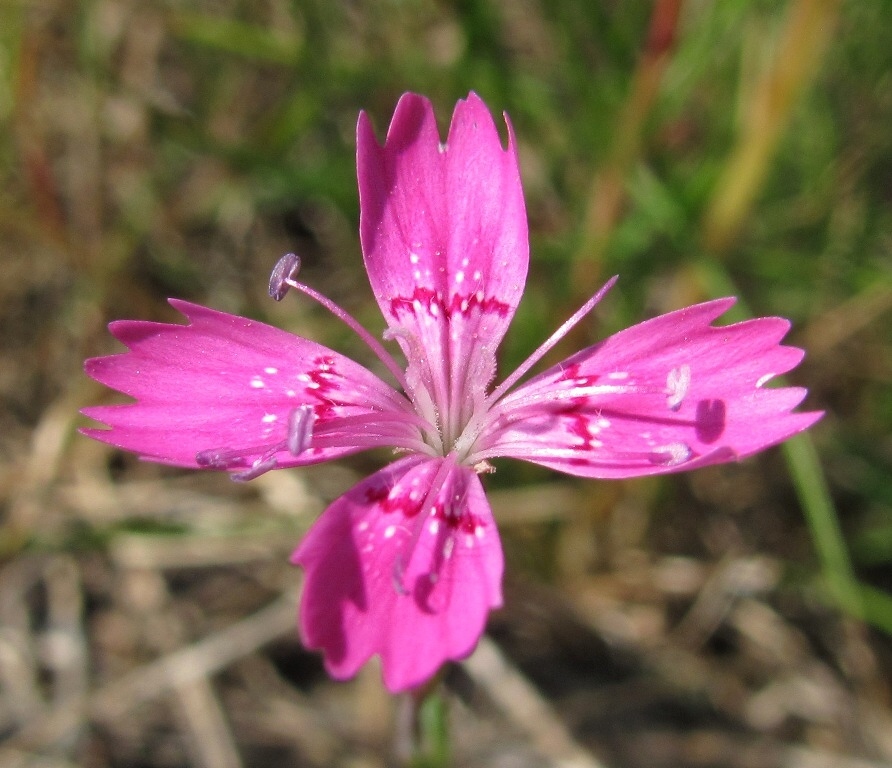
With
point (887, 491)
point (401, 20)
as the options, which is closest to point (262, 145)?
point (401, 20)

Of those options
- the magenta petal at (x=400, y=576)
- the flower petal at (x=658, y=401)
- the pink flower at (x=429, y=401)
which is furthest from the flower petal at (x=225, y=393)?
the flower petal at (x=658, y=401)

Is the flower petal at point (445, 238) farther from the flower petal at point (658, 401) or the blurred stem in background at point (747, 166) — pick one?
the blurred stem in background at point (747, 166)

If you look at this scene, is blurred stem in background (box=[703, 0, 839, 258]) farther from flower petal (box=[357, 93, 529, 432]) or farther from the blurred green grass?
flower petal (box=[357, 93, 529, 432])

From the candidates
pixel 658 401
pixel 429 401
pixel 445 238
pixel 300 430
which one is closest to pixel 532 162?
pixel 445 238

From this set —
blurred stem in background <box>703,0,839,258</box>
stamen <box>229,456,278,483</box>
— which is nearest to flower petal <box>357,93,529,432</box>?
stamen <box>229,456,278,483</box>

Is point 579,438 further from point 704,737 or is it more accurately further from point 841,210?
point 841,210

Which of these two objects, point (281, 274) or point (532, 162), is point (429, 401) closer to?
point (281, 274)
